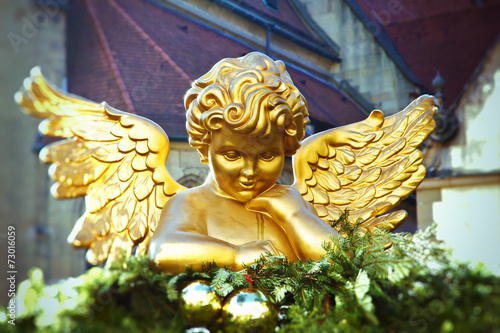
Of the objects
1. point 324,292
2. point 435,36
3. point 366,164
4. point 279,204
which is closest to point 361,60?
point 435,36

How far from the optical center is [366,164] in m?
2.05

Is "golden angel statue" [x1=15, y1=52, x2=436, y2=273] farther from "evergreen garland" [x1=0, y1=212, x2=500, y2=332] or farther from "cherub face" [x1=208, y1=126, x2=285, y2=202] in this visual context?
"evergreen garland" [x1=0, y1=212, x2=500, y2=332]

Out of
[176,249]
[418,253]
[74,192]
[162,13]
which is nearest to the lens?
[418,253]

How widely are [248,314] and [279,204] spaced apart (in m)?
0.48

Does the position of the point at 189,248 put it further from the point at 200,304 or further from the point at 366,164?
the point at 366,164

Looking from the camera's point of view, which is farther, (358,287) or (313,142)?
(313,142)

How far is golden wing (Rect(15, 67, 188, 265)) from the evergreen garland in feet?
1.17

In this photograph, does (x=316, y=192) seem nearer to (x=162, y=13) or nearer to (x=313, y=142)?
(x=313, y=142)

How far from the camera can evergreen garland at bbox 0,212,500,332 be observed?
1.15 m

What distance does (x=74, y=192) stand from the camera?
6.19ft

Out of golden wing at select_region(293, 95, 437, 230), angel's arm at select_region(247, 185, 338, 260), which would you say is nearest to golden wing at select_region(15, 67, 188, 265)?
angel's arm at select_region(247, 185, 338, 260)

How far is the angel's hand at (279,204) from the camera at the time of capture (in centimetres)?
182

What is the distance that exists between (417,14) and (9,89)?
117 inches

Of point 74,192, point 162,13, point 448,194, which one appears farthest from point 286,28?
point 74,192
